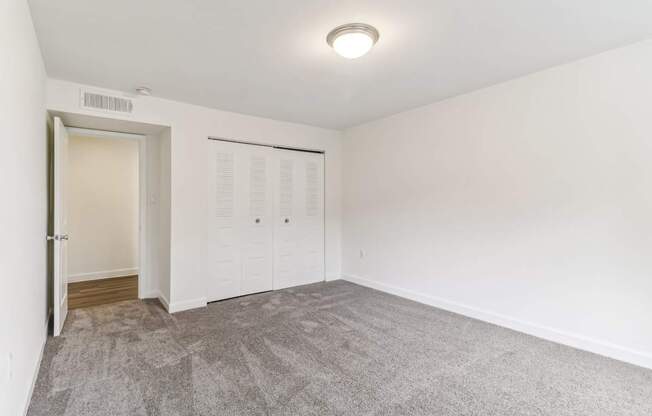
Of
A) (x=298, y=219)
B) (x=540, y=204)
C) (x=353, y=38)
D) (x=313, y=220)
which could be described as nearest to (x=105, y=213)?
(x=298, y=219)

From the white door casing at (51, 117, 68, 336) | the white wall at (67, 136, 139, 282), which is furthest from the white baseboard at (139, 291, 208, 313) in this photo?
the white wall at (67, 136, 139, 282)

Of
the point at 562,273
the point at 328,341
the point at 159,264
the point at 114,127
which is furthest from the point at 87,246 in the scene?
the point at 562,273

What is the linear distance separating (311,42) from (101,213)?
4591 mm

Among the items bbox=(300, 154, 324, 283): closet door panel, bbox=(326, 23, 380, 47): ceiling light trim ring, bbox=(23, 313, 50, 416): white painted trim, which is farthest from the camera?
bbox=(300, 154, 324, 283): closet door panel

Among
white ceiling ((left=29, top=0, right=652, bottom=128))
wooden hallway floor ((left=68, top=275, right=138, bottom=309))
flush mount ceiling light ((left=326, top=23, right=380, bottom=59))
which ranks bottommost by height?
wooden hallway floor ((left=68, top=275, right=138, bottom=309))

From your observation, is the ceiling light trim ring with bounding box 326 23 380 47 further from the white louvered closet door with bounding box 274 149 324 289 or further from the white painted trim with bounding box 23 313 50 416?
the white painted trim with bounding box 23 313 50 416

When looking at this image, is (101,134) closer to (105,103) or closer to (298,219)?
(105,103)

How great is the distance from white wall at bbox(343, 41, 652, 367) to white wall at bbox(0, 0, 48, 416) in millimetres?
3497

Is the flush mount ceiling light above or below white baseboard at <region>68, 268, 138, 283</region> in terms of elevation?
above

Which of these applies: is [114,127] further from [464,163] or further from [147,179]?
[464,163]

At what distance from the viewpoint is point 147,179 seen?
4062 millimetres

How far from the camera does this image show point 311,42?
2332 millimetres

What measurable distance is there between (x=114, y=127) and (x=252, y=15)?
98.3 inches

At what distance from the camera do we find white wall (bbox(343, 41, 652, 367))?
240 cm
